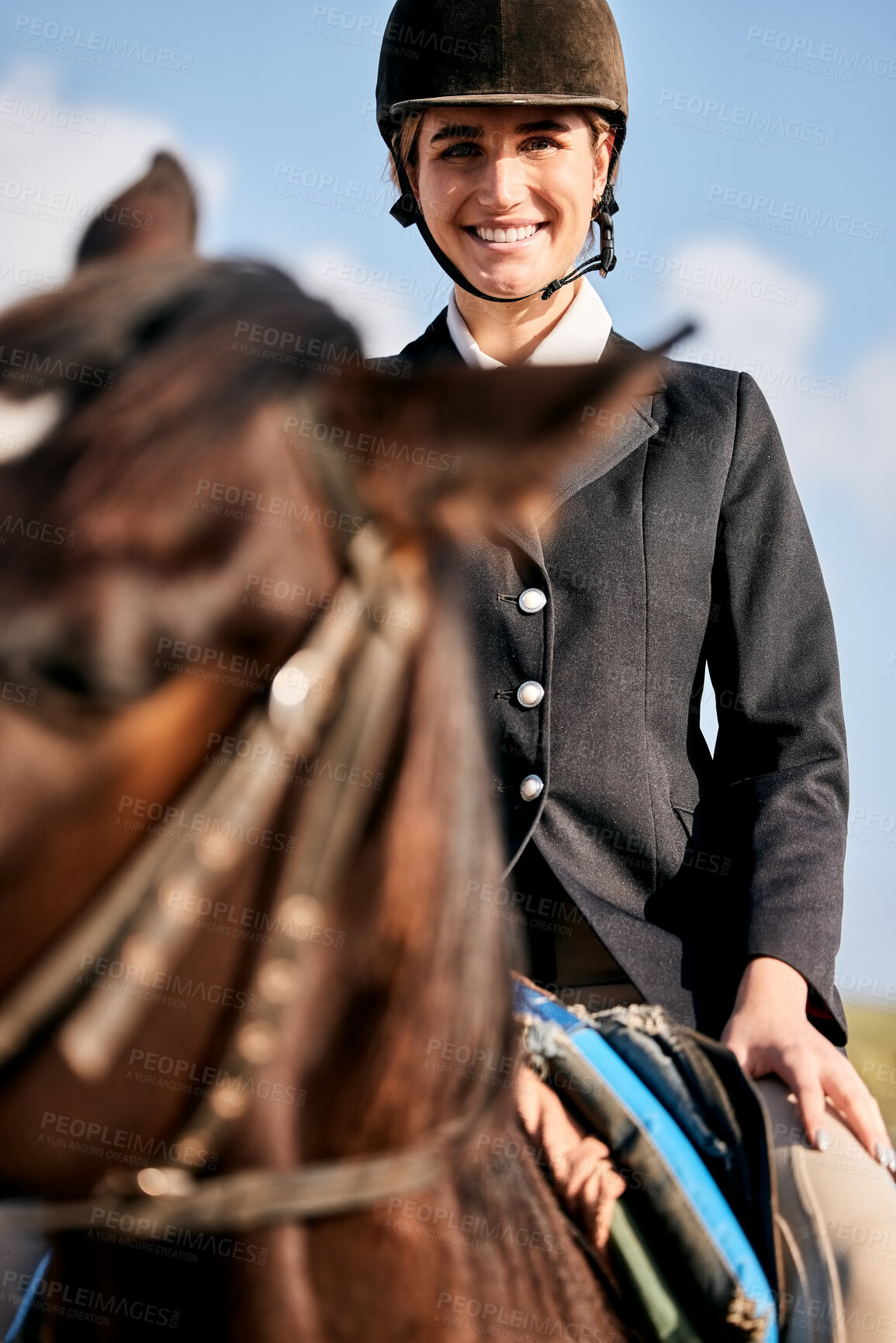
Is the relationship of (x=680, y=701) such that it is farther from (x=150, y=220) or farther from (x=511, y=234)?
(x=150, y=220)

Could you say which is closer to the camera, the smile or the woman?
the woman

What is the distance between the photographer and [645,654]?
2021mm

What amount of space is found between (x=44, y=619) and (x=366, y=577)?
273 millimetres

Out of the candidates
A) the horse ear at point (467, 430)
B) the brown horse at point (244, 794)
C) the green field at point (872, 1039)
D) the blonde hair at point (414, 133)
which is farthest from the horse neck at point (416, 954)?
the green field at point (872, 1039)

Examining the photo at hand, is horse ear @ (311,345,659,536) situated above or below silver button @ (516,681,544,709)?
above

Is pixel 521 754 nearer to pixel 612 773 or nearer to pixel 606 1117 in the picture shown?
pixel 612 773

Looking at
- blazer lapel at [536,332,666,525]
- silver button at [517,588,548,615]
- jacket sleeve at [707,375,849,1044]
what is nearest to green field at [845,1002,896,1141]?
jacket sleeve at [707,375,849,1044]

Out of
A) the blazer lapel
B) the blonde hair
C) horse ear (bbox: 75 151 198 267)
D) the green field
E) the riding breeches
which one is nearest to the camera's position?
horse ear (bbox: 75 151 198 267)

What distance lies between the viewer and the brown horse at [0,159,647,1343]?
907mm

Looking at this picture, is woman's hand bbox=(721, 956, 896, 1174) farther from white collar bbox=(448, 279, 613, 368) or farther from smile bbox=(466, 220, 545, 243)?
Result: smile bbox=(466, 220, 545, 243)

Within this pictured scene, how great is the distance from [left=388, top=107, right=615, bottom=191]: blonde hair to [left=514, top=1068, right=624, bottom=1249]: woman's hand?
5.58ft

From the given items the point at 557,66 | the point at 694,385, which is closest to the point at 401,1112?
the point at 694,385

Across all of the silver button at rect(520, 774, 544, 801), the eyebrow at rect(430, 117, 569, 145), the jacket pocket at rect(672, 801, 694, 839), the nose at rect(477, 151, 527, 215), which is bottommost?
the jacket pocket at rect(672, 801, 694, 839)

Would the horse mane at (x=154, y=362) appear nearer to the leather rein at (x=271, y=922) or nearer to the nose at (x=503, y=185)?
the leather rein at (x=271, y=922)
